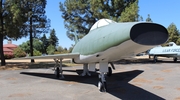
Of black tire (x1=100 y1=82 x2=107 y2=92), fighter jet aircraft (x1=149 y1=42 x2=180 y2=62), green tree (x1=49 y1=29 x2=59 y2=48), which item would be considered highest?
green tree (x1=49 y1=29 x2=59 y2=48)

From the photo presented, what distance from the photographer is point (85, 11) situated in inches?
969

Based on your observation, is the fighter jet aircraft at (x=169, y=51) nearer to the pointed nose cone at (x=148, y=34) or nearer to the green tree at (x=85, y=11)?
the green tree at (x=85, y=11)

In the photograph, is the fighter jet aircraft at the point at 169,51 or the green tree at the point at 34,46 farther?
the green tree at the point at 34,46

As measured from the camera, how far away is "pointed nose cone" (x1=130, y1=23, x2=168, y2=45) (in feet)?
13.0

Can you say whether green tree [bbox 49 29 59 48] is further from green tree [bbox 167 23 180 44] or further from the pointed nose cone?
the pointed nose cone

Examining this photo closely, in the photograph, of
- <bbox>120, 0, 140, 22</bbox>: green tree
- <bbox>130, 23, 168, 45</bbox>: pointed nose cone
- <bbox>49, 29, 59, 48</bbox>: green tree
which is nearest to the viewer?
<bbox>130, 23, 168, 45</bbox>: pointed nose cone

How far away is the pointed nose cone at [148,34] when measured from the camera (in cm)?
397

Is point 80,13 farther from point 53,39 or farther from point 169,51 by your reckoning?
point 53,39

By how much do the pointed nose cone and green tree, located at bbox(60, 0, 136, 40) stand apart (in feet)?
62.2

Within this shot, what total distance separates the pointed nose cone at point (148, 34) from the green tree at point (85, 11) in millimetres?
18962

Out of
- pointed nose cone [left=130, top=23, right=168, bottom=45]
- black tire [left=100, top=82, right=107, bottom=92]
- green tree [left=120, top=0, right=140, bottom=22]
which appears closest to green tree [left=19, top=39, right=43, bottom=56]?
green tree [left=120, top=0, right=140, bottom=22]

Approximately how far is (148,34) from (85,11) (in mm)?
21334

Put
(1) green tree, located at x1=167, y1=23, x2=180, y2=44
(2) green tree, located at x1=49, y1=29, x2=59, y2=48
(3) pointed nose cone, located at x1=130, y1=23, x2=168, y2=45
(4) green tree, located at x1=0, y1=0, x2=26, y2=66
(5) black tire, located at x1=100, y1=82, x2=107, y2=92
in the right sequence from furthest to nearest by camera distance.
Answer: (2) green tree, located at x1=49, y1=29, x2=59, y2=48
(1) green tree, located at x1=167, y1=23, x2=180, y2=44
(4) green tree, located at x1=0, y1=0, x2=26, y2=66
(5) black tire, located at x1=100, y1=82, x2=107, y2=92
(3) pointed nose cone, located at x1=130, y1=23, x2=168, y2=45

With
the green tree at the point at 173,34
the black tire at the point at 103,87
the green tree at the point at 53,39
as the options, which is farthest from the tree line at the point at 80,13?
Answer: the green tree at the point at 53,39
